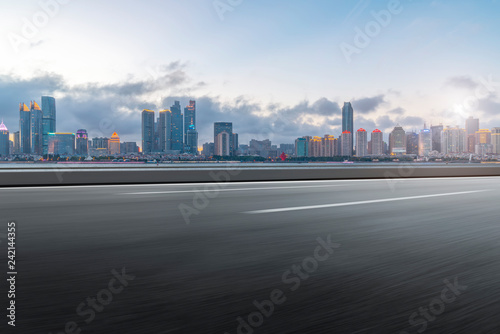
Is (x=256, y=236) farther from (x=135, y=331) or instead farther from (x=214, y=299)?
(x=135, y=331)

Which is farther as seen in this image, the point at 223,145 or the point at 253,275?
the point at 223,145

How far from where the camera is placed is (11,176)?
1709cm

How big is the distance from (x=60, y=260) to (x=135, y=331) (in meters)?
2.17

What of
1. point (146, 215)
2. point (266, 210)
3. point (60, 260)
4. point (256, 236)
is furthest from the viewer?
point (266, 210)

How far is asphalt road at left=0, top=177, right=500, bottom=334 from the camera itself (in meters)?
2.68

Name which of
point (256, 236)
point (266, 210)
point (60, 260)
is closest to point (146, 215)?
point (266, 210)

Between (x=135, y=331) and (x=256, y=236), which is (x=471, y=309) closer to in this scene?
(x=135, y=331)

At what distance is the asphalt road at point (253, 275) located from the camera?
268cm

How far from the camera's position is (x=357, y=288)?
3.38m

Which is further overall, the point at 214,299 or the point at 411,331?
the point at 214,299

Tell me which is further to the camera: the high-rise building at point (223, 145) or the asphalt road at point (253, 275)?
the high-rise building at point (223, 145)

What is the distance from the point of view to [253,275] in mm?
3775

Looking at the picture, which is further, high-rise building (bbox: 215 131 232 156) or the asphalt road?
high-rise building (bbox: 215 131 232 156)

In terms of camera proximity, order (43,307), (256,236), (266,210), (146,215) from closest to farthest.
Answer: (43,307) → (256,236) → (146,215) → (266,210)
